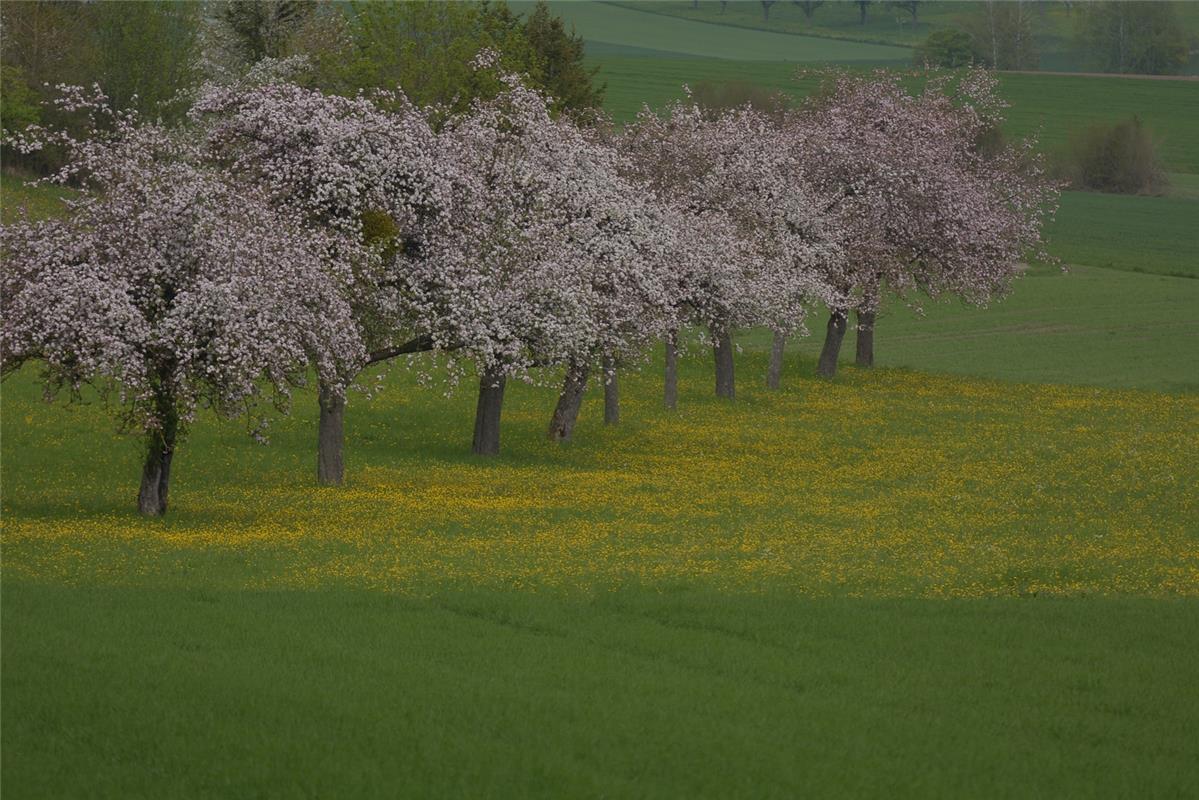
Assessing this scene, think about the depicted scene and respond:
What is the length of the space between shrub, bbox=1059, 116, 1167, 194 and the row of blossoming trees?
3311 inches

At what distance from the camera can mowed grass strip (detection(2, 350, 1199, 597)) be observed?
24.5 m

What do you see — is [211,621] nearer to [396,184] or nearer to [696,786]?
[696,786]

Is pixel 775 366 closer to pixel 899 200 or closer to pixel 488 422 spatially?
pixel 899 200

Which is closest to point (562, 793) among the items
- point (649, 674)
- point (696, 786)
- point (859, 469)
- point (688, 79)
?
point (696, 786)

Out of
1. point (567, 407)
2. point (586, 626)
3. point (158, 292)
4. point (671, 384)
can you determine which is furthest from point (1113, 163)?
point (586, 626)

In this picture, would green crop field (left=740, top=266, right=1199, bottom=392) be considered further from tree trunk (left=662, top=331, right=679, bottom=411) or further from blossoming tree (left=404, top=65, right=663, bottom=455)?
blossoming tree (left=404, top=65, right=663, bottom=455)

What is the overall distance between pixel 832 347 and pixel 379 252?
119 ft

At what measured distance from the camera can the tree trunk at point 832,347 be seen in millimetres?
64938

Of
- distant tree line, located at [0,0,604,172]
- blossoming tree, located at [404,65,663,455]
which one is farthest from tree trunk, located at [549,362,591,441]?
distant tree line, located at [0,0,604,172]

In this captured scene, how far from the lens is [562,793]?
12961 millimetres

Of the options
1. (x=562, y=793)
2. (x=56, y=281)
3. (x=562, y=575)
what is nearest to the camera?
(x=562, y=793)

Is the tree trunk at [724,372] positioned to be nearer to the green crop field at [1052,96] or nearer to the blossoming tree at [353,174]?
the blossoming tree at [353,174]

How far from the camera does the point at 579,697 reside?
15992 millimetres

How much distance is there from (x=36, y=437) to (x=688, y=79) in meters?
154
